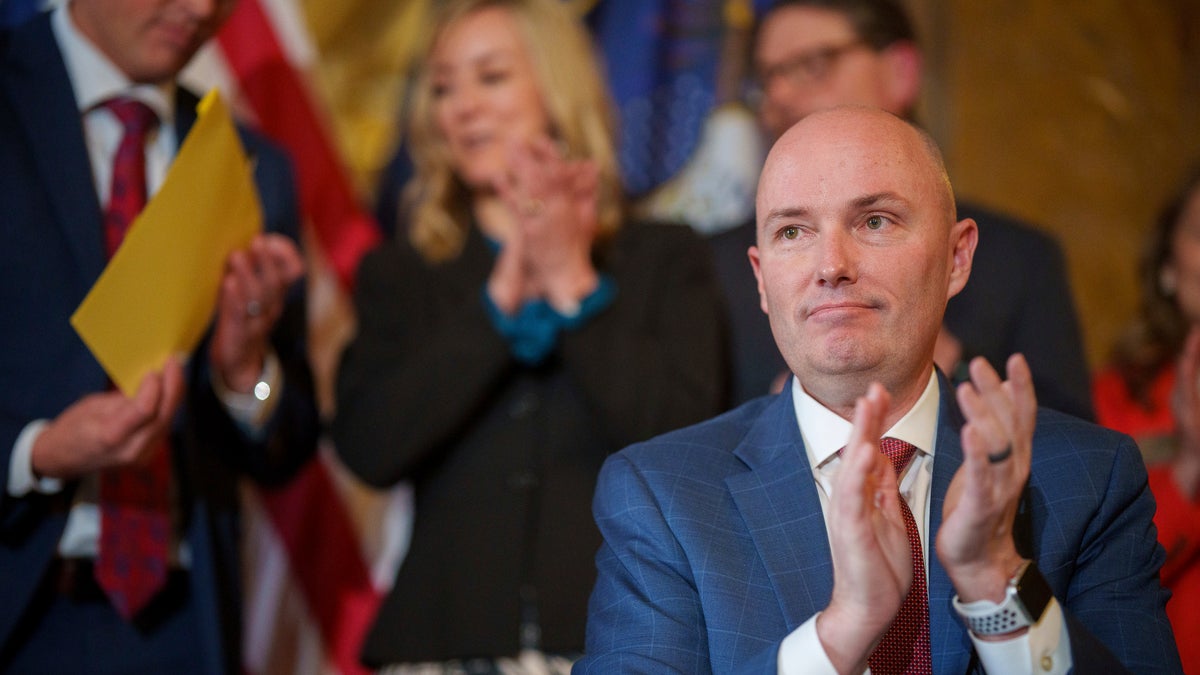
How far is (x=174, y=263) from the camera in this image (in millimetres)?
1797

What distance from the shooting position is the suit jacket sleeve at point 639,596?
1305 millimetres

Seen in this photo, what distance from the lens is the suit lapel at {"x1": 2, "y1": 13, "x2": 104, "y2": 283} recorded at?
1836 millimetres

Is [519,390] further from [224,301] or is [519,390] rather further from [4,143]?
[4,143]

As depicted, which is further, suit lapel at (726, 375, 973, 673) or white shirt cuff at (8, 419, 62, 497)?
white shirt cuff at (8, 419, 62, 497)

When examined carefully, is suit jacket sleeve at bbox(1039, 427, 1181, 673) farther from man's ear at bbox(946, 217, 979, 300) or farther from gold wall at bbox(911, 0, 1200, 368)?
gold wall at bbox(911, 0, 1200, 368)

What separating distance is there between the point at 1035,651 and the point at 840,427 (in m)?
0.33

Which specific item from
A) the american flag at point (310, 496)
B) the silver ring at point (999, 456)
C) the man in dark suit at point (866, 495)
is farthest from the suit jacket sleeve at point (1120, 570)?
the american flag at point (310, 496)

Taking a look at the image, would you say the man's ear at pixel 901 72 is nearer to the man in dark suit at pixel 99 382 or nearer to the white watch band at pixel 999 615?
the man in dark suit at pixel 99 382

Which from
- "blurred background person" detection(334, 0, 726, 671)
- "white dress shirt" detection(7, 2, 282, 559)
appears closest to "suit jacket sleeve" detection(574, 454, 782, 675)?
"blurred background person" detection(334, 0, 726, 671)

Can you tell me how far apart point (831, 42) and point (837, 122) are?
123 centimetres

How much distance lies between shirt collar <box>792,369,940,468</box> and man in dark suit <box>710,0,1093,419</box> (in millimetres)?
318

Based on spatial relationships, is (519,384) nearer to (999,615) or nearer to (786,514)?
(786,514)

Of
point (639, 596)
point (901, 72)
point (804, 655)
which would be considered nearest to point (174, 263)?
point (639, 596)

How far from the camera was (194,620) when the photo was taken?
198cm
